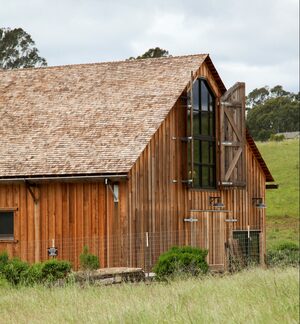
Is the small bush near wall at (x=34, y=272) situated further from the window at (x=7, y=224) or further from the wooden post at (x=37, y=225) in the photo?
the window at (x=7, y=224)

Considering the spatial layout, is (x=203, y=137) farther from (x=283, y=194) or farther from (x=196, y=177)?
(x=283, y=194)

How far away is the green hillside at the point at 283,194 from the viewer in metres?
54.2

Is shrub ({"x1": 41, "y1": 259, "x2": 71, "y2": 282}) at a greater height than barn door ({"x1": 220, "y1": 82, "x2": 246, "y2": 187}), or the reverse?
barn door ({"x1": 220, "y1": 82, "x2": 246, "y2": 187})

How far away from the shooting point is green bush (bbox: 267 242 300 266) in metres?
34.4

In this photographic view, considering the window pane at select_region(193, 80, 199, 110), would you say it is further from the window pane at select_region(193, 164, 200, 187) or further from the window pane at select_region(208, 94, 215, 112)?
the window pane at select_region(193, 164, 200, 187)

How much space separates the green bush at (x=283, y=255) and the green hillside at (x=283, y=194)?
22.7 ft

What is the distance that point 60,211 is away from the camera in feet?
99.7

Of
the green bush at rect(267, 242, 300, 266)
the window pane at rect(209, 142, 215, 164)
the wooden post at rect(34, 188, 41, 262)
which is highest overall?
the window pane at rect(209, 142, 215, 164)

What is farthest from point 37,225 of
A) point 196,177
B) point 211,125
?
point 211,125

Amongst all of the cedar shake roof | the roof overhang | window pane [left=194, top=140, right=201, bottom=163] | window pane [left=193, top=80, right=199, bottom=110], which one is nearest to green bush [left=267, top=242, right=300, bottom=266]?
window pane [left=194, top=140, right=201, bottom=163]

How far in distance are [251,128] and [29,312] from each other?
8786 cm

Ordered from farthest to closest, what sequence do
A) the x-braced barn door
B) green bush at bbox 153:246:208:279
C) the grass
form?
the x-braced barn door < green bush at bbox 153:246:208:279 < the grass

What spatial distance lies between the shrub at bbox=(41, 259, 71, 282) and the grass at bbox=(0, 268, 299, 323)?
228cm

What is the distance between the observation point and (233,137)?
34.1 meters
